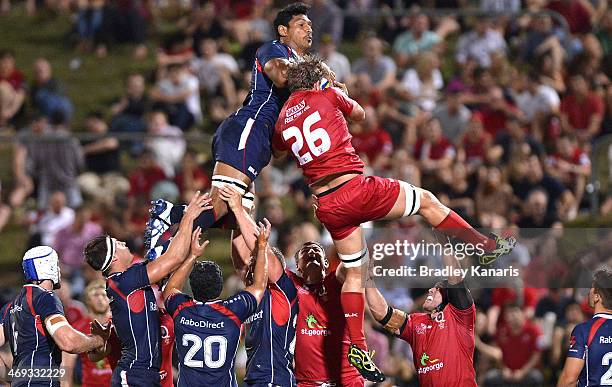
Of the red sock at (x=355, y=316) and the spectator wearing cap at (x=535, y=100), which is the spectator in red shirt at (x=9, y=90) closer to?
the spectator wearing cap at (x=535, y=100)

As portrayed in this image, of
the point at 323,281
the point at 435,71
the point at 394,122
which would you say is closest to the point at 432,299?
the point at 323,281

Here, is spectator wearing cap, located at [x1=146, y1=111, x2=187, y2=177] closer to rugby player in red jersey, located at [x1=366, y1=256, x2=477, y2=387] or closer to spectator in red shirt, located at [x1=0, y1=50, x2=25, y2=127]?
spectator in red shirt, located at [x1=0, y1=50, x2=25, y2=127]

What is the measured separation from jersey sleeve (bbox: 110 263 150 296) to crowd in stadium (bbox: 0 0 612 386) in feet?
14.1

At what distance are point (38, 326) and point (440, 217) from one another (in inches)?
139

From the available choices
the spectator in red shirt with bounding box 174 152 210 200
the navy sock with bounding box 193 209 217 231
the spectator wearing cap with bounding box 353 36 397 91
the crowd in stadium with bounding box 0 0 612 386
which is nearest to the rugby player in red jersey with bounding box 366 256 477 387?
the navy sock with bounding box 193 209 217 231

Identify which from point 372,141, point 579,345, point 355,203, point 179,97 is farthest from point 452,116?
point 579,345

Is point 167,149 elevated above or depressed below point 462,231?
above

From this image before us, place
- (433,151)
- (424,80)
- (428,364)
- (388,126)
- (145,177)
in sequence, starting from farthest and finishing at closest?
(424,80), (388,126), (433,151), (145,177), (428,364)

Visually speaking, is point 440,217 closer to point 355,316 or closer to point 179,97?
point 355,316

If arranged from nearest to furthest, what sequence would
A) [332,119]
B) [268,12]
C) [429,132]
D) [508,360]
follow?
[332,119], [508,360], [429,132], [268,12]

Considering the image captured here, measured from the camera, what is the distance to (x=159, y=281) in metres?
10.4

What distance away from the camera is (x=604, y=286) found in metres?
9.79

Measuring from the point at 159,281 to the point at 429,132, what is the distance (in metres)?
7.93

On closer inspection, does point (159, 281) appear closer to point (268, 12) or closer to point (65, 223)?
point (65, 223)
